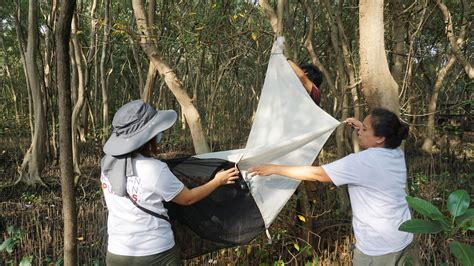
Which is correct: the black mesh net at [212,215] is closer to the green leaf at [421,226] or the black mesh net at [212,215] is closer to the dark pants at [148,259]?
the dark pants at [148,259]

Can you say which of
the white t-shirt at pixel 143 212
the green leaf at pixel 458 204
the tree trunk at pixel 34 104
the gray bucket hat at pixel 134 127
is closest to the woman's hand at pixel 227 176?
the white t-shirt at pixel 143 212

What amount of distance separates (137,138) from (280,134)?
90 centimetres

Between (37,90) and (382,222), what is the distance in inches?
177

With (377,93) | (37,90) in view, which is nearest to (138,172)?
(377,93)

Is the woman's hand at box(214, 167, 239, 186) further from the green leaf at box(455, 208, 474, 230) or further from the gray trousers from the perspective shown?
the green leaf at box(455, 208, 474, 230)

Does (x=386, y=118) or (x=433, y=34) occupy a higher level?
(x=433, y=34)

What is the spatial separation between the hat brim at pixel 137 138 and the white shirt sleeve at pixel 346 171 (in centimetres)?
69

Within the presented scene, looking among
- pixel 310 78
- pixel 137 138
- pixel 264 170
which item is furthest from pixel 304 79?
pixel 137 138

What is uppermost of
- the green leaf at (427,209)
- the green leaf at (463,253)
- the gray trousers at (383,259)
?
the green leaf at (427,209)

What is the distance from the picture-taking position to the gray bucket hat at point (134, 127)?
150 cm

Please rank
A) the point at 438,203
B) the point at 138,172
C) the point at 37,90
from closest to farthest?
the point at 138,172
the point at 438,203
the point at 37,90

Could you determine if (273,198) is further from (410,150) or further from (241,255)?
(410,150)

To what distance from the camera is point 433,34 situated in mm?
7676

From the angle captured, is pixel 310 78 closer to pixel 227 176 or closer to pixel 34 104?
pixel 227 176
